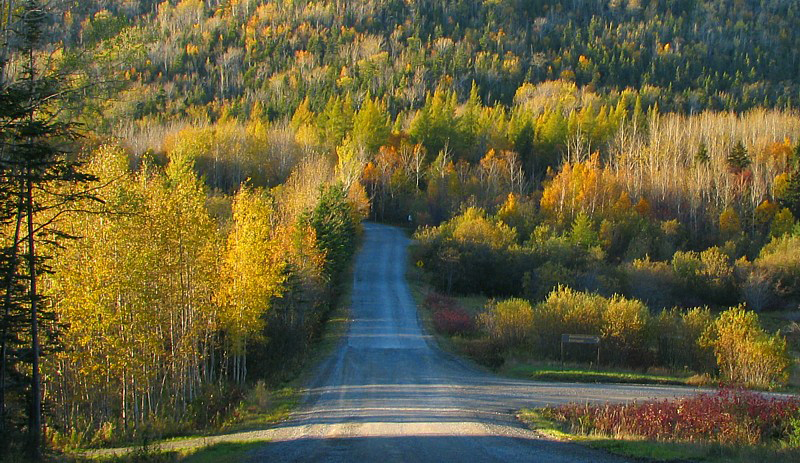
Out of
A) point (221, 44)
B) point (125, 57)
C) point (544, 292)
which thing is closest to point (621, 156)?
point (544, 292)

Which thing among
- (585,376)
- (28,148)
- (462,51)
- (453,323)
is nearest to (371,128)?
(453,323)

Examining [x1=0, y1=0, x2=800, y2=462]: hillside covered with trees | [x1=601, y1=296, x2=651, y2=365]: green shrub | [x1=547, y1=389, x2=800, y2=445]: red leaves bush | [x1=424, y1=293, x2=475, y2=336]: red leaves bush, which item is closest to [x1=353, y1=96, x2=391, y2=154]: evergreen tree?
[x1=0, y1=0, x2=800, y2=462]: hillside covered with trees

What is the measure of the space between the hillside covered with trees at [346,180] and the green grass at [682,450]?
32.2ft

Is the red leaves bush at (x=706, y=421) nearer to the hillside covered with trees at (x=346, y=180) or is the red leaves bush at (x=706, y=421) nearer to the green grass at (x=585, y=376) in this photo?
the green grass at (x=585, y=376)

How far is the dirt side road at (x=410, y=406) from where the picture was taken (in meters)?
12.9

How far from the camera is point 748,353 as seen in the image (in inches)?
1045

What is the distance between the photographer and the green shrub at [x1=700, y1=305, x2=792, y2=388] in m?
26.2

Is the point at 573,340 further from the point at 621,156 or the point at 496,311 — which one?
the point at 621,156

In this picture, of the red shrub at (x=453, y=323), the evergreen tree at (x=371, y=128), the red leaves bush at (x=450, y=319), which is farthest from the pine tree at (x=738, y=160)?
the red shrub at (x=453, y=323)

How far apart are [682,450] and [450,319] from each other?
22.9m

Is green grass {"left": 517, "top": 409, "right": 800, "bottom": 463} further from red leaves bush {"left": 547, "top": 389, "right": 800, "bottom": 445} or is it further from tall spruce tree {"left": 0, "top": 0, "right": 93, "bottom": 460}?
tall spruce tree {"left": 0, "top": 0, "right": 93, "bottom": 460}

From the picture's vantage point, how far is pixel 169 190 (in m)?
22.0

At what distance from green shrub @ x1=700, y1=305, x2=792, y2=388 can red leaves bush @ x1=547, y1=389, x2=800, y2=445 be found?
12071 millimetres

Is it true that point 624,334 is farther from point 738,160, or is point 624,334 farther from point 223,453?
point 738,160
